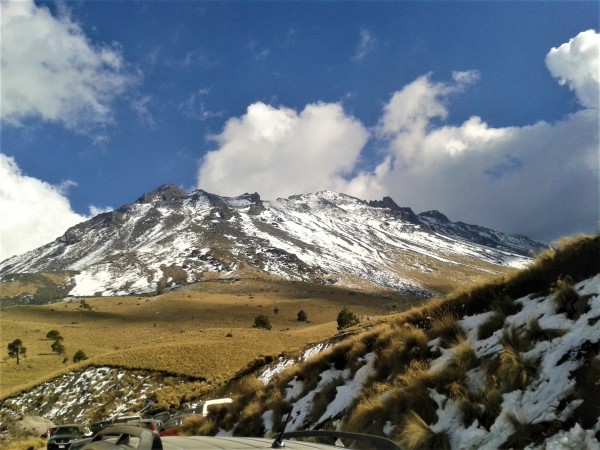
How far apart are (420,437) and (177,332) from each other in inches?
3499

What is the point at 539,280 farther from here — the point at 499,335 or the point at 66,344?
the point at 66,344

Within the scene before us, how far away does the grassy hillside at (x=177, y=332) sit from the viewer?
47281 mm

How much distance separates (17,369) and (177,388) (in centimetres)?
3921

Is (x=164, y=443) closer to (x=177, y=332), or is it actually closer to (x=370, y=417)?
(x=370, y=417)

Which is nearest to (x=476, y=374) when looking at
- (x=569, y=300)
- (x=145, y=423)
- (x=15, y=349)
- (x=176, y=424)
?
(x=569, y=300)

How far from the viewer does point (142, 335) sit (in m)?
Result: 91.8

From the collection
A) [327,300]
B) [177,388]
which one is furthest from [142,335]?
[327,300]

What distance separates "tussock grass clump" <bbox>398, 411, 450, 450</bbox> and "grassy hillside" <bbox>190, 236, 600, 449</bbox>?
0.07 ft

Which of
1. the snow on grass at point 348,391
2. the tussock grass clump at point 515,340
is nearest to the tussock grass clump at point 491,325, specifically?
the tussock grass clump at point 515,340

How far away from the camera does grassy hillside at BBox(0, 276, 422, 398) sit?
47.3 meters

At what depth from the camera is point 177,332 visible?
8950cm

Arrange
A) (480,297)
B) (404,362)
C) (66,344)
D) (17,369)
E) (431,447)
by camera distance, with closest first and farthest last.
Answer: (431,447)
(404,362)
(480,297)
(17,369)
(66,344)

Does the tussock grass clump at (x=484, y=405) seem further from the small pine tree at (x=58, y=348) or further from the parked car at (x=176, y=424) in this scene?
the small pine tree at (x=58, y=348)

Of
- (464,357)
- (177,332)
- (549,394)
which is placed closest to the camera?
(549,394)
